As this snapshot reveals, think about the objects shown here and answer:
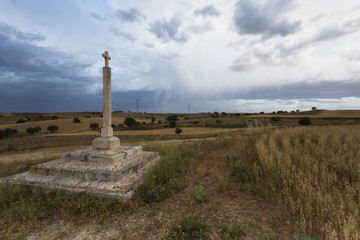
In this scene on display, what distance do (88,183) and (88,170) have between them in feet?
1.92

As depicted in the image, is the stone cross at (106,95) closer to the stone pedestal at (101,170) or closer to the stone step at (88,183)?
the stone pedestal at (101,170)

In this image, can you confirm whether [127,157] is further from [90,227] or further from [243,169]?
[243,169]

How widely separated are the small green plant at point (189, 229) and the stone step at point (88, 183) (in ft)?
6.11

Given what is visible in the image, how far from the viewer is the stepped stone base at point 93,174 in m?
5.03

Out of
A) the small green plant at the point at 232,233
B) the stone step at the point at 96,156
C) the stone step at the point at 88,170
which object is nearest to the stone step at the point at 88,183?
the stone step at the point at 88,170

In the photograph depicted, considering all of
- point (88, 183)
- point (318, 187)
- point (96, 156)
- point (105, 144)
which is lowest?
point (88, 183)

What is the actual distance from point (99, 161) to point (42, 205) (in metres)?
2.24

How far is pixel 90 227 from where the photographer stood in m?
3.66

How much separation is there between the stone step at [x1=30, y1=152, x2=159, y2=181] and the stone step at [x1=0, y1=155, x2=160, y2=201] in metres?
0.12

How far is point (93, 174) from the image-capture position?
5.75 m

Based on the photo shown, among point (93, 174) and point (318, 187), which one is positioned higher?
point (318, 187)

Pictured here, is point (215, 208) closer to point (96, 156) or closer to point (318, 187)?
point (318, 187)

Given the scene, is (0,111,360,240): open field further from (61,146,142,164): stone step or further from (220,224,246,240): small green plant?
(61,146,142,164): stone step

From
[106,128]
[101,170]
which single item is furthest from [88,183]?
[106,128]
